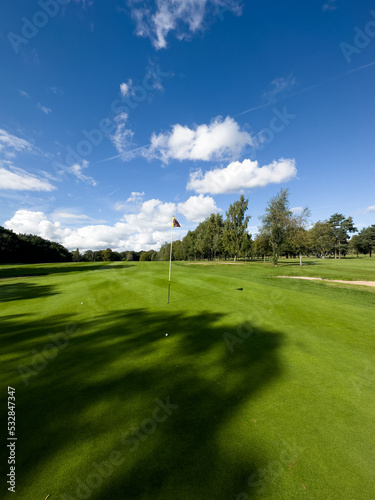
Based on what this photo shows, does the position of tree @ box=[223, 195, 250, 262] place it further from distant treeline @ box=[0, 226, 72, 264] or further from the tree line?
distant treeline @ box=[0, 226, 72, 264]

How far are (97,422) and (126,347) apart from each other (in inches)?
117

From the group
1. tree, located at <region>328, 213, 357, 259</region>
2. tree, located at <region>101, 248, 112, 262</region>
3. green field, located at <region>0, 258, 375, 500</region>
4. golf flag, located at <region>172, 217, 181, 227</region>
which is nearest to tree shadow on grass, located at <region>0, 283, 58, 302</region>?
green field, located at <region>0, 258, 375, 500</region>

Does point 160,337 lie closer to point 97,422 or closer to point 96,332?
point 96,332

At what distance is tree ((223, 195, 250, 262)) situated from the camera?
218ft

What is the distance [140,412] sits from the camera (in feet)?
12.9

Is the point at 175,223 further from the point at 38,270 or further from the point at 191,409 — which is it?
the point at 38,270

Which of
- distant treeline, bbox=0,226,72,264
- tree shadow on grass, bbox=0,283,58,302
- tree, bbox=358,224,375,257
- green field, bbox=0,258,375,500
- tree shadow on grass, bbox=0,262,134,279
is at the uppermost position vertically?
tree, bbox=358,224,375,257

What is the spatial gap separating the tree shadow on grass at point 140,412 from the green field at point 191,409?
0.8 inches

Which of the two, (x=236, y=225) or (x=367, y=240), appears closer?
(x=236, y=225)

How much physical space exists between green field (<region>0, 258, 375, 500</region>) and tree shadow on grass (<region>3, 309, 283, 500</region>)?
0.07 ft

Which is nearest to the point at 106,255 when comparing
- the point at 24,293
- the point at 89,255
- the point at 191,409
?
the point at 89,255

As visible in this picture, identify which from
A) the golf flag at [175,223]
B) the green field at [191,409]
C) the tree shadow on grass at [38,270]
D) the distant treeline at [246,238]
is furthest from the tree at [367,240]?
the golf flag at [175,223]

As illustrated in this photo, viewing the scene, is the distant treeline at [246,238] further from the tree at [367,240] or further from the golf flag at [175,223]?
the golf flag at [175,223]

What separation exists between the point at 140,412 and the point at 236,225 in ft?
221
